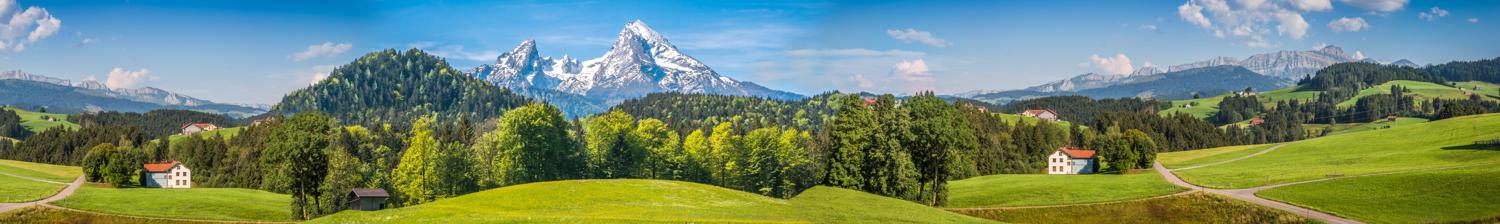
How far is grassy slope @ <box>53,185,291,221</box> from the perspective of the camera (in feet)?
322

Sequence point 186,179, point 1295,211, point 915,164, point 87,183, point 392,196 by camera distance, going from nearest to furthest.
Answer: point 1295,211 < point 915,164 < point 392,196 < point 87,183 < point 186,179

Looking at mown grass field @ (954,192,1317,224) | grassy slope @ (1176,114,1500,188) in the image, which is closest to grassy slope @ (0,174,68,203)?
mown grass field @ (954,192,1317,224)

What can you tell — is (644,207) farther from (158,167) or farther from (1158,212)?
(158,167)

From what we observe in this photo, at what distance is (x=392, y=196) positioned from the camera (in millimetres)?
105125

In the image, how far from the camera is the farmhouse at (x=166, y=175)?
158 m

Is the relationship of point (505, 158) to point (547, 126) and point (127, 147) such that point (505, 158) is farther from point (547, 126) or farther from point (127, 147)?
point (127, 147)

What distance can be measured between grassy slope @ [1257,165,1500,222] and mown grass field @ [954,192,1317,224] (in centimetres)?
457

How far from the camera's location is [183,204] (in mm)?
104688

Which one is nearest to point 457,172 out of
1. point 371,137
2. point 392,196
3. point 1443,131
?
point 392,196

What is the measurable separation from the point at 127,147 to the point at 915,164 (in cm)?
13130

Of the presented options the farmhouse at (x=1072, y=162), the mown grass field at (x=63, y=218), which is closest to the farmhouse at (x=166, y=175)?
the mown grass field at (x=63, y=218)

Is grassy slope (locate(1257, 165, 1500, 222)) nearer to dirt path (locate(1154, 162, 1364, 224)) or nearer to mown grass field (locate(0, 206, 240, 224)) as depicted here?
dirt path (locate(1154, 162, 1364, 224))

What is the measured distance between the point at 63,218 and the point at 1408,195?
125 metres

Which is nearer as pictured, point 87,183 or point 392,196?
point 392,196
